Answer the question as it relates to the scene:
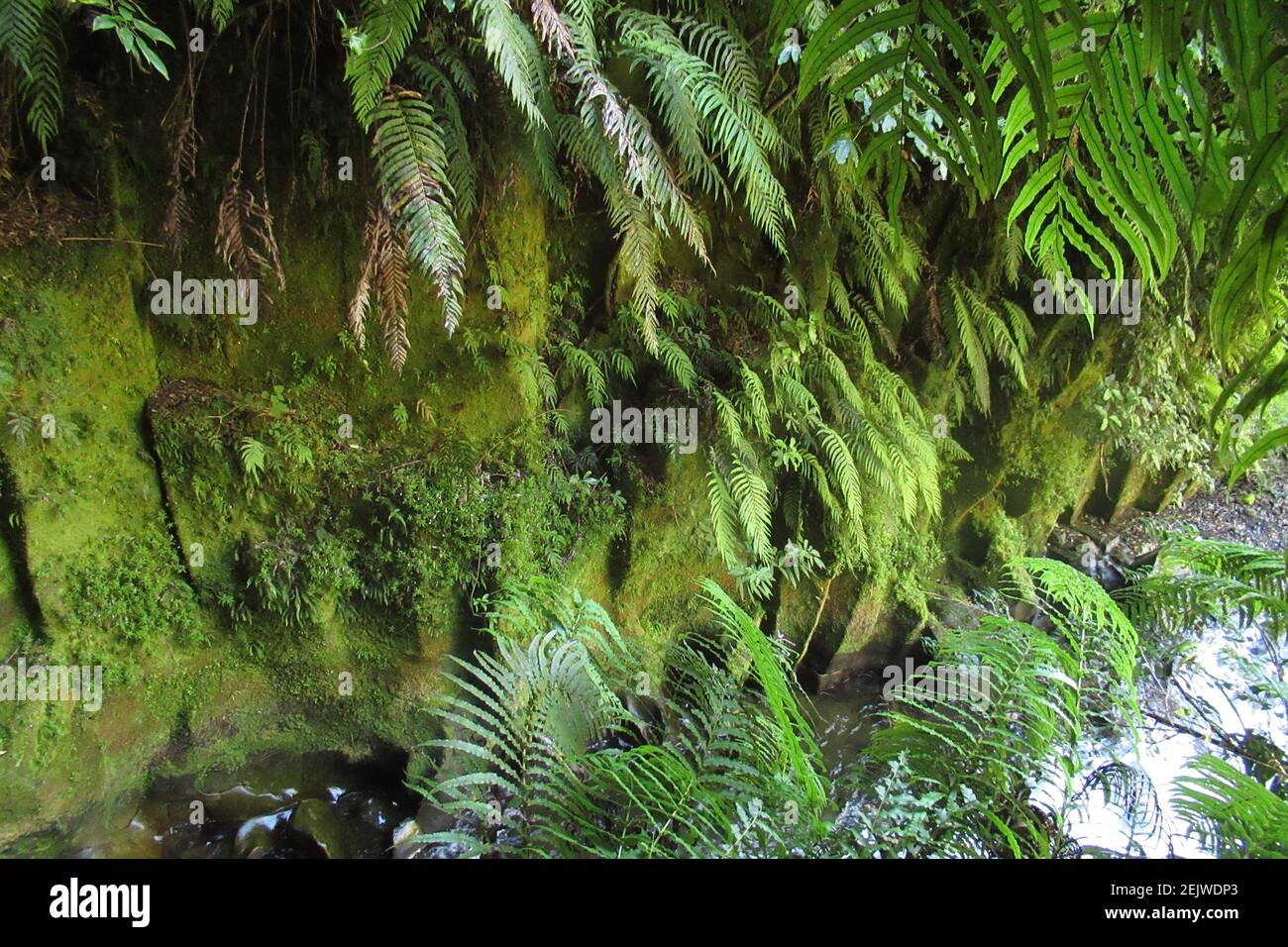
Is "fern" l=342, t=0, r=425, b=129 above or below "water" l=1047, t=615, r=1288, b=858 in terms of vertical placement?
above

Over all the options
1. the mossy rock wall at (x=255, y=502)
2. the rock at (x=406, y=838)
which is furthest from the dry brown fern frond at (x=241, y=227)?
the rock at (x=406, y=838)

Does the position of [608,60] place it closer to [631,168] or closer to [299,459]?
[631,168]

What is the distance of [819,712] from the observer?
167 inches

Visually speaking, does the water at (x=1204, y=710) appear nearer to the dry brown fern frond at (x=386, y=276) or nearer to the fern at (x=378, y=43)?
the dry brown fern frond at (x=386, y=276)

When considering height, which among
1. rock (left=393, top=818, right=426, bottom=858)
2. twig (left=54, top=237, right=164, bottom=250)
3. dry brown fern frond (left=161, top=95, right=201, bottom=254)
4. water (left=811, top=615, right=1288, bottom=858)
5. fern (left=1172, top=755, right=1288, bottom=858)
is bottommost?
rock (left=393, top=818, right=426, bottom=858)

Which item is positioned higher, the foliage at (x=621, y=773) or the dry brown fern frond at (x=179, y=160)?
the dry brown fern frond at (x=179, y=160)

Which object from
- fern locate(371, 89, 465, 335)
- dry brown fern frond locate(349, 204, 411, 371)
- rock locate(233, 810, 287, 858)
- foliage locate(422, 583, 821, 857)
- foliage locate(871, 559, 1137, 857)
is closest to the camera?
foliage locate(422, 583, 821, 857)

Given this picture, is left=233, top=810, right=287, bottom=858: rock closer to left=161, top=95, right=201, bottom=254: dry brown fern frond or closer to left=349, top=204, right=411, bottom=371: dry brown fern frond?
left=349, top=204, right=411, bottom=371: dry brown fern frond

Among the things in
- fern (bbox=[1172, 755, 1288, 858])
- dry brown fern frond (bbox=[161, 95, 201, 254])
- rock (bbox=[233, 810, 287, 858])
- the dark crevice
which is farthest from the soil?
the dark crevice

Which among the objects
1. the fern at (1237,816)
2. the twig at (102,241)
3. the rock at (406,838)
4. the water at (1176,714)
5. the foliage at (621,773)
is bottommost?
the rock at (406,838)

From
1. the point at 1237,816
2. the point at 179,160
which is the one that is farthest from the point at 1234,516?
the point at 179,160

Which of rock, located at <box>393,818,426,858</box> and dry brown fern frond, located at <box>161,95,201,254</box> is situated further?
rock, located at <box>393,818,426,858</box>

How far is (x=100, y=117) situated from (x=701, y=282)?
111 inches

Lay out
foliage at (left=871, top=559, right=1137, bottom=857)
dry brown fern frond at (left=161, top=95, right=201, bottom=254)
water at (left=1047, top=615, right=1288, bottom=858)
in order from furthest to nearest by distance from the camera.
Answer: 1. water at (left=1047, top=615, right=1288, bottom=858)
2. dry brown fern frond at (left=161, top=95, right=201, bottom=254)
3. foliage at (left=871, top=559, right=1137, bottom=857)
